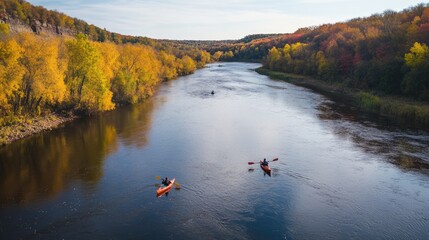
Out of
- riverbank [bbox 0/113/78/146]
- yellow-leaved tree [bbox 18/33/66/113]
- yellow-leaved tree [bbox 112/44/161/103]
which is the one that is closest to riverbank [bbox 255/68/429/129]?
yellow-leaved tree [bbox 112/44/161/103]

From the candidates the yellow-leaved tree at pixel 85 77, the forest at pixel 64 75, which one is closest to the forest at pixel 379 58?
the forest at pixel 64 75

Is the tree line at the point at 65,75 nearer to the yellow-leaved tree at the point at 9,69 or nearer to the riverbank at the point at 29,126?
the yellow-leaved tree at the point at 9,69

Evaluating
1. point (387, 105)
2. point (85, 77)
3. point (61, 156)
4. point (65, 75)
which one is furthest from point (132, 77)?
point (387, 105)

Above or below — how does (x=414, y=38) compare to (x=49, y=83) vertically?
above

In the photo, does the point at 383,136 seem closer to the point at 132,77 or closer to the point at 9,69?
the point at 132,77

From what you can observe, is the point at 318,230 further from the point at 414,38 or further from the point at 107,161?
the point at 414,38

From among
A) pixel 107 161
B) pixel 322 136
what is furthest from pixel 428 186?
pixel 107 161
